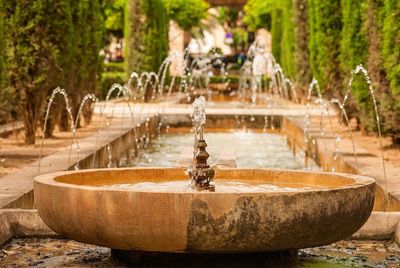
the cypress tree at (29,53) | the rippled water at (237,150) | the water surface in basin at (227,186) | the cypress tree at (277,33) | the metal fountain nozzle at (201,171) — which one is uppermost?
the cypress tree at (277,33)

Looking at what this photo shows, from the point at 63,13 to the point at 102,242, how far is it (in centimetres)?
879

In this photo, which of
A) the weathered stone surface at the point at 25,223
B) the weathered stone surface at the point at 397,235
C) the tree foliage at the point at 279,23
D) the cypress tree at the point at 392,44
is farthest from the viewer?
the tree foliage at the point at 279,23

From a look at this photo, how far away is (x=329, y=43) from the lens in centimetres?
1761

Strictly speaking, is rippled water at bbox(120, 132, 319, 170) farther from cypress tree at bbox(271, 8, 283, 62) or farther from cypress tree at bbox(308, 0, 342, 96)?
cypress tree at bbox(271, 8, 283, 62)

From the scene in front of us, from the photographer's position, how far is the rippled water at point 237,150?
12766mm

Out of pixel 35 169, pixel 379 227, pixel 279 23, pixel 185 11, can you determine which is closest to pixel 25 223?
pixel 379 227

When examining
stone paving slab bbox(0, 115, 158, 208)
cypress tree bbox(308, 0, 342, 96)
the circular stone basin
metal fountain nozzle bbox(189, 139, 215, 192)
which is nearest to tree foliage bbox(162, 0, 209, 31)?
cypress tree bbox(308, 0, 342, 96)

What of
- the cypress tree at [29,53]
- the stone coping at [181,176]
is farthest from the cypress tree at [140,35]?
the stone coping at [181,176]

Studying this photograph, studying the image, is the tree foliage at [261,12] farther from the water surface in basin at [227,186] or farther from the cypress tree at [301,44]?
the water surface in basin at [227,186]

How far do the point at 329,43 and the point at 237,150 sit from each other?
12.2 ft

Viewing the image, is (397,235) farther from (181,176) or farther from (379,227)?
(181,176)

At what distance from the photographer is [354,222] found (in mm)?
5316

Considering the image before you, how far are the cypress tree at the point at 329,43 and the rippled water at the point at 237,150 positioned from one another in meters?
1.22

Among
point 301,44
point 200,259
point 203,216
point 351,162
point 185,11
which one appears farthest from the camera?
point 185,11
